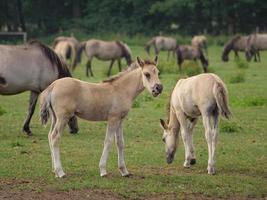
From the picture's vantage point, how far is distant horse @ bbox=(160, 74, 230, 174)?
10602mm

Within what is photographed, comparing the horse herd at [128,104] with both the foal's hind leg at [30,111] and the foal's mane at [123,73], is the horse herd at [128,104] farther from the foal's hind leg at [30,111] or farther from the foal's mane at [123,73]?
the foal's hind leg at [30,111]

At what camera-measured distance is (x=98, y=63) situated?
3916 cm

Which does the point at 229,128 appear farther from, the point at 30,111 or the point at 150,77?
the point at 150,77

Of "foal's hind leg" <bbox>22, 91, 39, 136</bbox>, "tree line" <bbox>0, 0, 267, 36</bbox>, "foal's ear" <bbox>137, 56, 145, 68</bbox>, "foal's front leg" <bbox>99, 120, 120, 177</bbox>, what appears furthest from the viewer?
"tree line" <bbox>0, 0, 267, 36</bbox>

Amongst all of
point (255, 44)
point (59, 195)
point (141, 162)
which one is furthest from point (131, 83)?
point (255, 44)

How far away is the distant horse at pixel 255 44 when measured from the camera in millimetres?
40719

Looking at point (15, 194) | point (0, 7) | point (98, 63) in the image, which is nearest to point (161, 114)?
point (15, 194)

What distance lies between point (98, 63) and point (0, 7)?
24992 millimetres

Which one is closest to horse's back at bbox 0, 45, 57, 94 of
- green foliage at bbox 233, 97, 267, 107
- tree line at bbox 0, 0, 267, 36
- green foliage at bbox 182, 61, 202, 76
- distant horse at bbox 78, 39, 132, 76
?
green foliage at bbox 233, 97, 267, 107

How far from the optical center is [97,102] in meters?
10.3

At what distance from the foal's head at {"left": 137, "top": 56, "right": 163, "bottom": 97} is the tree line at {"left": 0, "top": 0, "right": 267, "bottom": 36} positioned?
49.0m

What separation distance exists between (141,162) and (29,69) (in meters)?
4.26

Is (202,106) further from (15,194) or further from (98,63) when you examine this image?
(98,63)

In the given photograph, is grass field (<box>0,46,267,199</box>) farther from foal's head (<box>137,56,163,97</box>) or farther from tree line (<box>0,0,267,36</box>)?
tree line (<box>0,0,267,36</box>)
